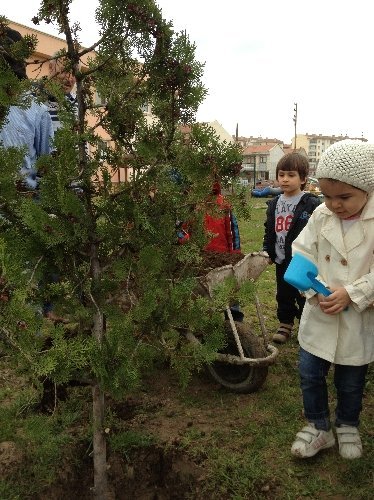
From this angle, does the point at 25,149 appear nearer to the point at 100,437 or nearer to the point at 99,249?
the point at 99,249

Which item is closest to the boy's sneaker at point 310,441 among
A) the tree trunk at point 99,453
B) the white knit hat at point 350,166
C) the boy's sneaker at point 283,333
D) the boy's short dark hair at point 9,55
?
the tree trunk at point 99,453

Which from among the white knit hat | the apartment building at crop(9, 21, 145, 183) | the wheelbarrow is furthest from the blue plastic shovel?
the apartment building at crop(9, 21, 145, 183)

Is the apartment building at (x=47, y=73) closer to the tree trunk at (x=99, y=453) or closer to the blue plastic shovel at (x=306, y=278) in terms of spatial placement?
the blue plastic shovel at (x=306, y=278)

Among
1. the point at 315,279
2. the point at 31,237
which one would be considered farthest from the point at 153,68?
the point at 315,279

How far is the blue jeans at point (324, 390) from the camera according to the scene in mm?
2760

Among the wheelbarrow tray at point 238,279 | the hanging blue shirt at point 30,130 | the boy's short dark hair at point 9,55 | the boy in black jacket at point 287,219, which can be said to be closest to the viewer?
the boy's short dark hair at point 9,55

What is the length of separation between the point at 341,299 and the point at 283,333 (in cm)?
213

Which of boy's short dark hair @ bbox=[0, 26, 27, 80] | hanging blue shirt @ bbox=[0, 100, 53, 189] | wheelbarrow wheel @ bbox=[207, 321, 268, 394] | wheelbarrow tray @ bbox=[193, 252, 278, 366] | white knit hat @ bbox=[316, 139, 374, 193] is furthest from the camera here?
wheelbarrow wheel @ bbox=[207, 321, 268, 394]

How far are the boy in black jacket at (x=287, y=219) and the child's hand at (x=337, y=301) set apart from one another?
171 cm

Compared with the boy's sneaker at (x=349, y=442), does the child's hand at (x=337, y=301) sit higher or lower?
higher

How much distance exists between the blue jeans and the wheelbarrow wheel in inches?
24.9

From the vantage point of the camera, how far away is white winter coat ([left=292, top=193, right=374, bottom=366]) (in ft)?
8.34

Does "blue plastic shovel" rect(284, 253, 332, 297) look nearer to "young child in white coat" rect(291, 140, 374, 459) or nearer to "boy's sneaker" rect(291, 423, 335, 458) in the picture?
"young child in white coat" rect(291, 140, 374, 459)

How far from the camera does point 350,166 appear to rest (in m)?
2.37
